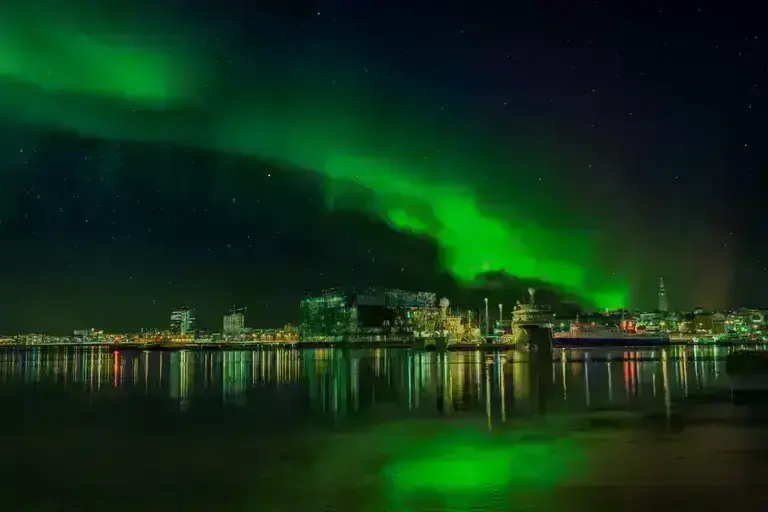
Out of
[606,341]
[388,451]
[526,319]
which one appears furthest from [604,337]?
[388,451]

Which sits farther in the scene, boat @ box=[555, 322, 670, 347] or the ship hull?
boat @ box=[555, 322, 670, 347]

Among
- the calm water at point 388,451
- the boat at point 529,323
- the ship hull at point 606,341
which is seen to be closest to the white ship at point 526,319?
the boat at point 529,323

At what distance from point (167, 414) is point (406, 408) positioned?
9.80 m

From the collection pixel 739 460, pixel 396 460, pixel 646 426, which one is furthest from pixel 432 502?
pixel 646 426

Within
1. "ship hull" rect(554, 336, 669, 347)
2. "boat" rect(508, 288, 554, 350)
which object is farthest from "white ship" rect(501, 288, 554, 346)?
"ship hull" rect(554, 336, 669, 347)

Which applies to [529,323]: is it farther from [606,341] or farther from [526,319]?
[606,341]

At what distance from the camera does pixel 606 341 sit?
174 m

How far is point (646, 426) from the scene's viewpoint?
22422 millimetres

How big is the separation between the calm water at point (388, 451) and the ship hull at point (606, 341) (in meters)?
140

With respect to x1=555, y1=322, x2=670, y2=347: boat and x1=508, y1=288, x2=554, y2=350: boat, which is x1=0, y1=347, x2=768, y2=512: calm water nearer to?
x1=508, y1=288, x2=554, y2=350: boat

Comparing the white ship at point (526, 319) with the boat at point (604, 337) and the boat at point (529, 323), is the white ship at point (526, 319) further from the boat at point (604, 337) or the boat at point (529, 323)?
the boat at point (604, 337)

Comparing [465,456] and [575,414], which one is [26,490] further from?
[575,414]

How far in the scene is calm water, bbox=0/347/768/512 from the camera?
13633 millimetres

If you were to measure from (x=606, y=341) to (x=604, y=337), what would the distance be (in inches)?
63.3
